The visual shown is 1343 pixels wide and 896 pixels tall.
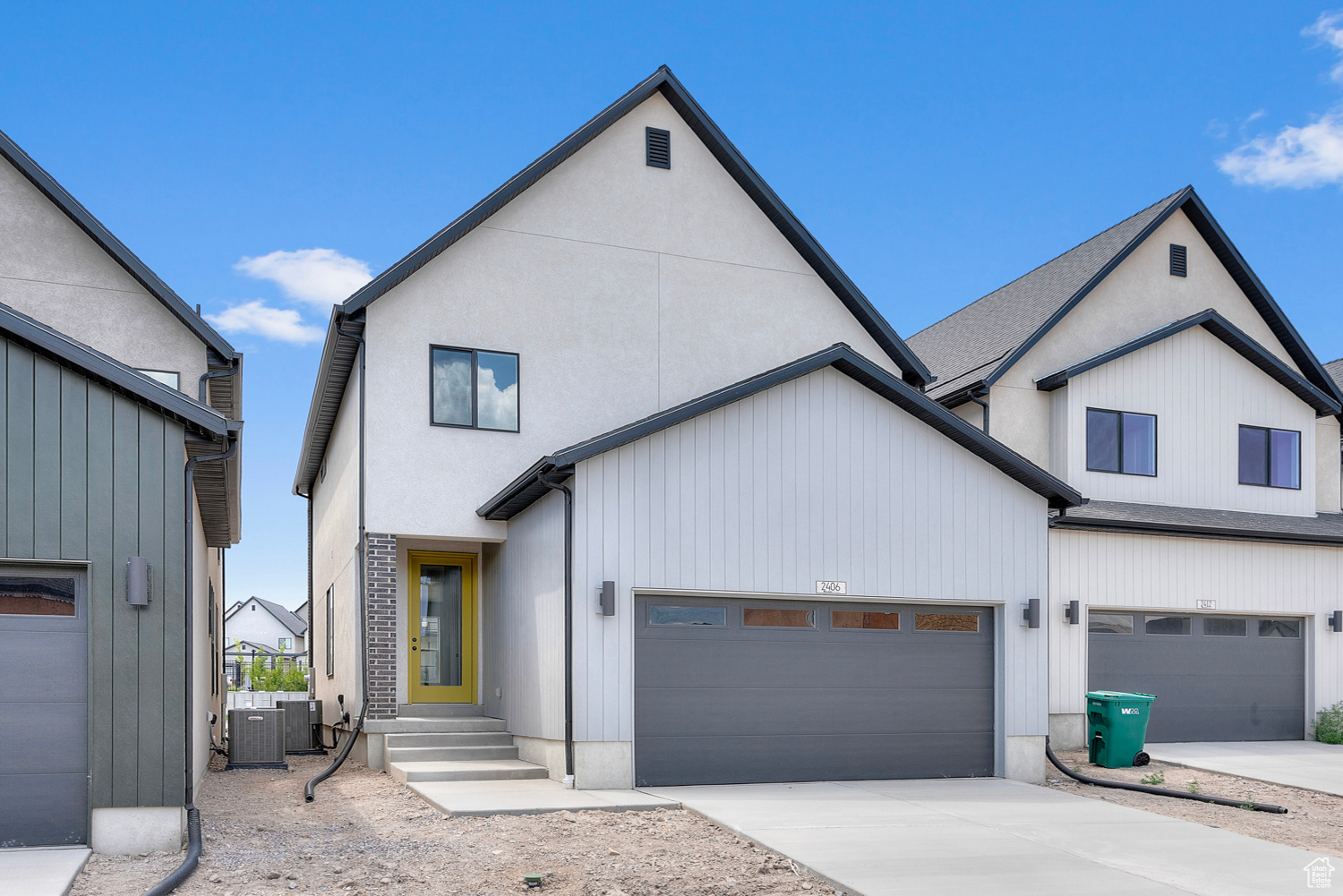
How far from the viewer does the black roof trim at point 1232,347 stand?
1842cm

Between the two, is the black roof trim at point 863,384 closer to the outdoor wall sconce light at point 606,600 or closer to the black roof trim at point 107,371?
the outdoor wall sconce light at point 606,600

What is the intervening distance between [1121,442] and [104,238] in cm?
1541

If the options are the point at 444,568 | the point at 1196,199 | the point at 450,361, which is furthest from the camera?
the point at 1196,199

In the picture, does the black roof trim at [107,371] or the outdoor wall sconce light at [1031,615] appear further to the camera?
the outdoor wall sconce light at [1031,615]

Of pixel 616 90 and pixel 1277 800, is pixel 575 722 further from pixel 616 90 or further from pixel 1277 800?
pixel 616 90

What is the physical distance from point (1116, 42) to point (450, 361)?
15.0 m

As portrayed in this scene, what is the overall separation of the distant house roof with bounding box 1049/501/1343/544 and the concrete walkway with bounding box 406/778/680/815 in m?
7.90

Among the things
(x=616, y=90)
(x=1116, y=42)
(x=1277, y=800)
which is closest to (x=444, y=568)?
(x=616, y=90)

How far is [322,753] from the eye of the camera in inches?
669

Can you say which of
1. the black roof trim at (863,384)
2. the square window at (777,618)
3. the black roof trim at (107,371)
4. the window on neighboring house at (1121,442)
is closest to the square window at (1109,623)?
the window on neighboring house at (1121,442)

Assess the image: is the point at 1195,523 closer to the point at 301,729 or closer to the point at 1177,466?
the point at 1177,466

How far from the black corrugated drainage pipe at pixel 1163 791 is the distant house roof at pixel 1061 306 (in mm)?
6709

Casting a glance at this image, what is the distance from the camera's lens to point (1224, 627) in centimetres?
1797

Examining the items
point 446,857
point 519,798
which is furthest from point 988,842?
point 519,798
